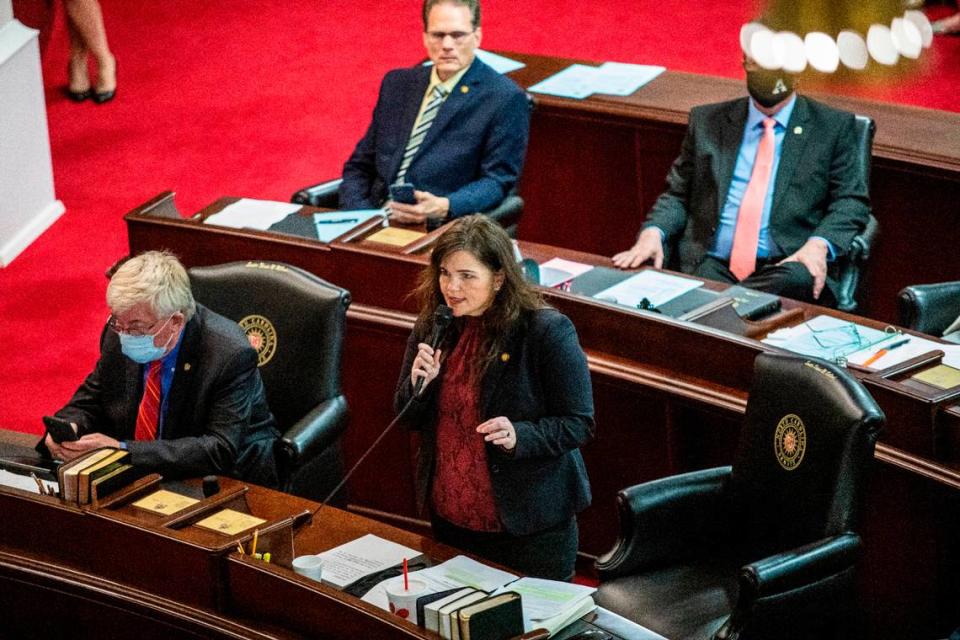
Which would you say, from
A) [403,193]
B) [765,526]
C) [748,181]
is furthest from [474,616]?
[748,181]

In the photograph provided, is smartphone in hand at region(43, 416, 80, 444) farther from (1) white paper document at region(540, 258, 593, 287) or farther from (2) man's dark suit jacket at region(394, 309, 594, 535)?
(1) white paper document at region(540, 258, 593, 287)

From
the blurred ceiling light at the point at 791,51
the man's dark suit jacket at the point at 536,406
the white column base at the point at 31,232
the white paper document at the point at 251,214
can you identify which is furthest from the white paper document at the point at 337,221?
the blurred ceiling light at the point at 791,51

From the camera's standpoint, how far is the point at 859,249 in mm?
4645

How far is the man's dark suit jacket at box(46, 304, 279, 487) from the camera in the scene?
3582mm

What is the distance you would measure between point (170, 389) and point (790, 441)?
61.6 inches

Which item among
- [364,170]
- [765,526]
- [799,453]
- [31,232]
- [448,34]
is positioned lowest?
[31,232]

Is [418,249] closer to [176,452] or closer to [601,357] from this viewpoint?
[601,357]

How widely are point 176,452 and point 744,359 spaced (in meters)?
1.52

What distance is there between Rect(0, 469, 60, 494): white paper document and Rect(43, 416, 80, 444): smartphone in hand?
15cm

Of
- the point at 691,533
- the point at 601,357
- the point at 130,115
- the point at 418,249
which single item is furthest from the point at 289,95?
the point at 691,533

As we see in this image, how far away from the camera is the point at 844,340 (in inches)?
153

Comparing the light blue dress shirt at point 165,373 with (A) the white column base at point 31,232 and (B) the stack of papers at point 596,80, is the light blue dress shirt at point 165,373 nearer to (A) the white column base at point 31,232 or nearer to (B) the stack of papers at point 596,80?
(B) the stack of papers at point 596,80

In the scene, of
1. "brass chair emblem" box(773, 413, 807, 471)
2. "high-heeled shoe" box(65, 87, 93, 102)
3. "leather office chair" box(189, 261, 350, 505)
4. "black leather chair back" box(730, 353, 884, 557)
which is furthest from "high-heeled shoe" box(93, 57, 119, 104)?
"brass chair emblem" box(773, 413, 807, 471)

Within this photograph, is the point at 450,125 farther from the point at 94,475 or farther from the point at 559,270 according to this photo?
the point at 94,475
